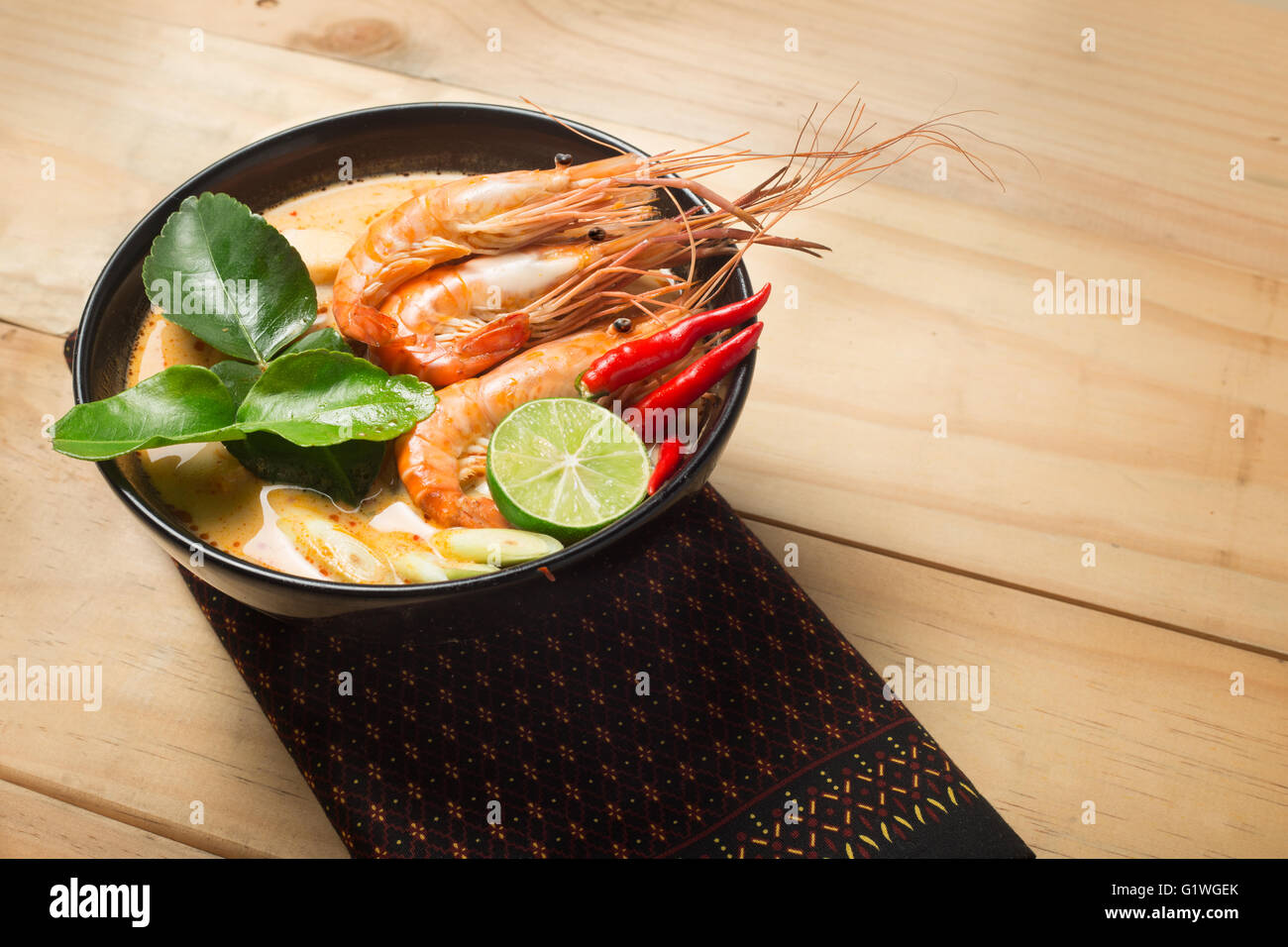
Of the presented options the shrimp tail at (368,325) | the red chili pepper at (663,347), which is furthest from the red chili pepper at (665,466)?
the shrimp tail at (368,325)

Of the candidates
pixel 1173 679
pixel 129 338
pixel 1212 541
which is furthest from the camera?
pixel 1212 541

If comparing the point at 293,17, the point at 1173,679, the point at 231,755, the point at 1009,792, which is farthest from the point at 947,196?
the point at 231,755

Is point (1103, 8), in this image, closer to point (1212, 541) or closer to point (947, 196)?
point (947, 196)

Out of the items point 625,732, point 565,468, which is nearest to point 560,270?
point 565,468

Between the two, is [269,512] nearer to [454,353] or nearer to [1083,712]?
[454,353]

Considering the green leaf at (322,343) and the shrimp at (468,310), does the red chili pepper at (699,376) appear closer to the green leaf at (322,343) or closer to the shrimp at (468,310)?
the shrimp at (468,310)

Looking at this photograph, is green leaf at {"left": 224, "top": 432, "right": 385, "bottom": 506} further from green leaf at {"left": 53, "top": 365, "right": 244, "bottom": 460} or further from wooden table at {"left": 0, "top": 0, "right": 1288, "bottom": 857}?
wooden table at {"left": 0, "top": 0, "right": 1288, "bottom": 857}
